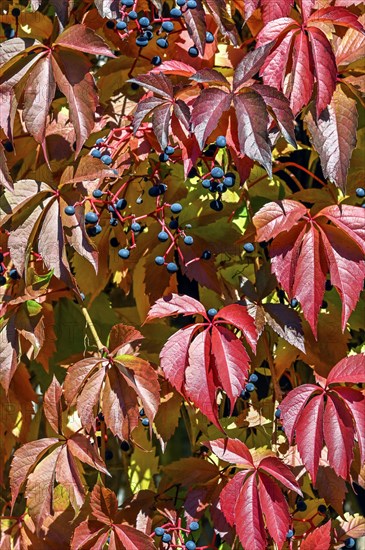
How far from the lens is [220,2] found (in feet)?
5.05

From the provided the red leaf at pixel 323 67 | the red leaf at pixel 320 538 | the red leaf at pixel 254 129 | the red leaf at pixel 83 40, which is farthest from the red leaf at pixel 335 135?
the red leaf at pixel 320 538

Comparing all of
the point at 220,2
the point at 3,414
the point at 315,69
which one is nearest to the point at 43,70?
the point at 220,2

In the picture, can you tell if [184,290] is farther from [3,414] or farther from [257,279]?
[3,414]

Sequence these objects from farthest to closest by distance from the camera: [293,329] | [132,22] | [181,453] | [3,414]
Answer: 1. [181,453]
2. [3,414]
3. [132,22]
4. [293,329]

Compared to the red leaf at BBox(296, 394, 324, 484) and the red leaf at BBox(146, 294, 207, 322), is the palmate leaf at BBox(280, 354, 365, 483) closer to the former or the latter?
the red leaf at BBox(296, 394, 324, 484)

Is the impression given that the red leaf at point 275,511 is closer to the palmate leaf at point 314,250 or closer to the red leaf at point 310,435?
the red leaf at point 310,435

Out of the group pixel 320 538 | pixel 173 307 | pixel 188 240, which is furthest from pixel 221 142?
pixel 320 538

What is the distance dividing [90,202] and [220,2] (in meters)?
0.40

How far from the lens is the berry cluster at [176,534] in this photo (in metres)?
1.52

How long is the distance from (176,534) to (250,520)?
0.69 ft

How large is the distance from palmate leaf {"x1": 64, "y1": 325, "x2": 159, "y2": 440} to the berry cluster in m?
0.18

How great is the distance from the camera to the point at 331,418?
1458 mm

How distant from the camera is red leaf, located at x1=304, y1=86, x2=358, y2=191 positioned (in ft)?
4.85

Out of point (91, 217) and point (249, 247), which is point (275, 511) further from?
point (91, 217)
